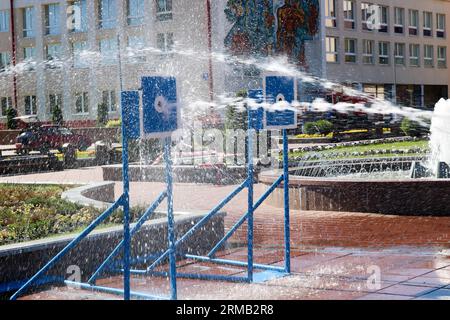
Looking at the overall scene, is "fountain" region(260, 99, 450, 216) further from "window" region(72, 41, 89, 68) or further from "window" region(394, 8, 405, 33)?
"window" region(394, 8, 405, 33)

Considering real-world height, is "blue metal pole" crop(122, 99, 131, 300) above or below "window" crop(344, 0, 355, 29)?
below

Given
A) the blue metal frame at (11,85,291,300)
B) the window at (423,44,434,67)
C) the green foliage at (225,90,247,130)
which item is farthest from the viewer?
the window at (423,44,434,67)

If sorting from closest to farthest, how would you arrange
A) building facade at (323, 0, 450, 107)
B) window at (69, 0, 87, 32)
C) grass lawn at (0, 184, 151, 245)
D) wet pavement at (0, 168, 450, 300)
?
wet pavement at (0, 168, 450, 300), grass lawn at (0, 184, 151, 245), building facade at (323, 0, 450, 107), window at (69, 0, 87, 32)

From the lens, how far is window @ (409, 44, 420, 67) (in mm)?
53062

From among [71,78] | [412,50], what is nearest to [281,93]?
[71,78]

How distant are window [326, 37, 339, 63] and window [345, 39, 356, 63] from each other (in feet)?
3.79

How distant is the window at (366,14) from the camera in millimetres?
48375

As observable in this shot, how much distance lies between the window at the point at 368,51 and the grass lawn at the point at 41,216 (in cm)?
3963

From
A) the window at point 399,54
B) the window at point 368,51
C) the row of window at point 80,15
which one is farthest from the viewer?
the window at point 399,54

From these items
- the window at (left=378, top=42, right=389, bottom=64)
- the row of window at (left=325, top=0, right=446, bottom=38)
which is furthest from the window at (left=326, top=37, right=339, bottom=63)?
the window at (left=378, top=42, right=389, bottom=64)

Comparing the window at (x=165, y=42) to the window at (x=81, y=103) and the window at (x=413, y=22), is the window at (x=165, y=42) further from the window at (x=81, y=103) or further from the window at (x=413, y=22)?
the window at (x=413, y=22)

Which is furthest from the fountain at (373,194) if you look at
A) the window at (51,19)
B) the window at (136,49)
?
the window at (51,19)
